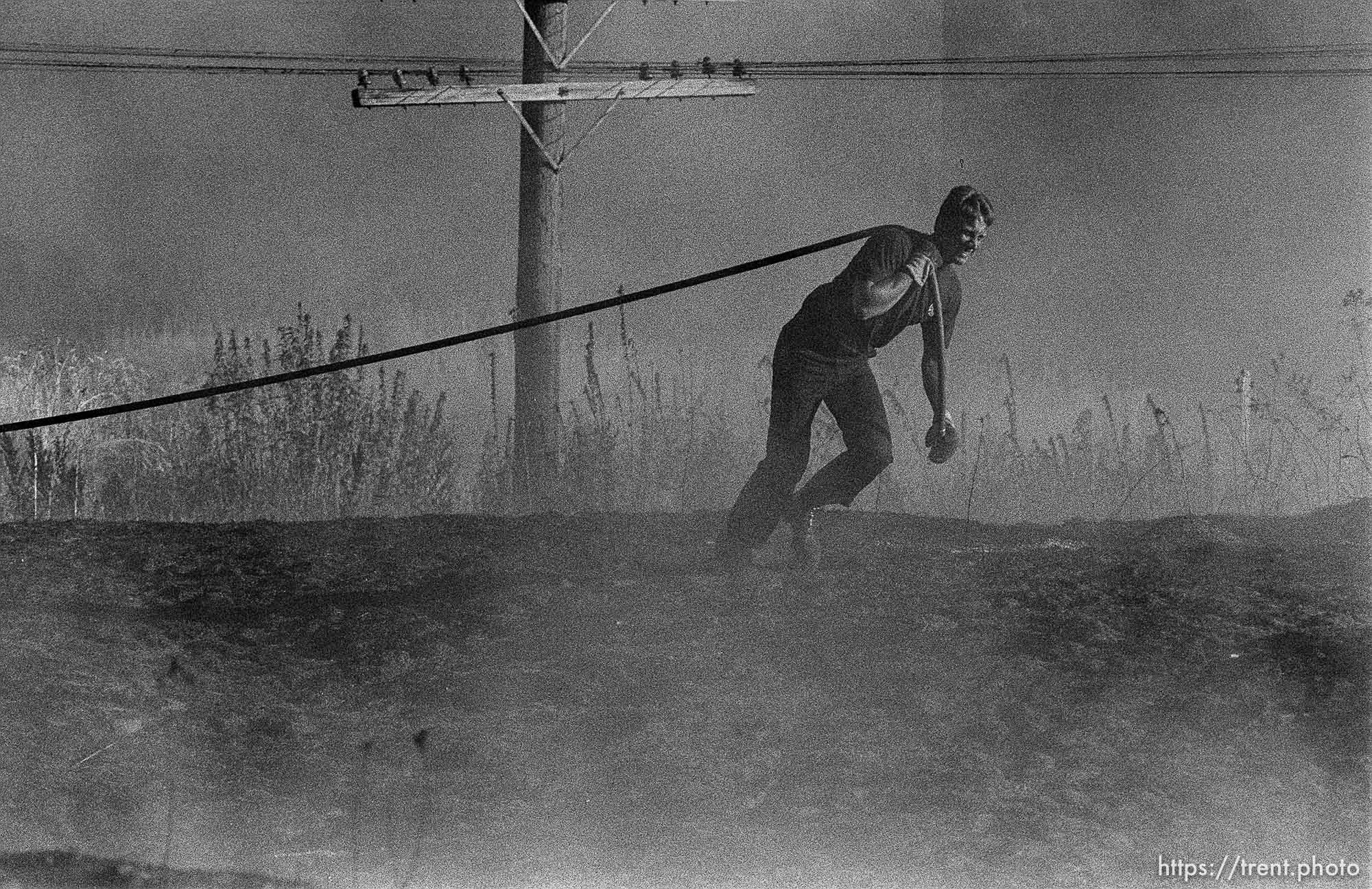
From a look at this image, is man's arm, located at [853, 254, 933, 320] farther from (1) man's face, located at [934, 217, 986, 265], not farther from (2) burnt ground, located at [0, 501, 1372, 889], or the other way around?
(2) burnt ground, located at [0, 501, 1372, 889]

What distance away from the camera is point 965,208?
7.24 meters

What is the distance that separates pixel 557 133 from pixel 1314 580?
19.0 feet

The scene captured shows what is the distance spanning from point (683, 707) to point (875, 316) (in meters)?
1.86

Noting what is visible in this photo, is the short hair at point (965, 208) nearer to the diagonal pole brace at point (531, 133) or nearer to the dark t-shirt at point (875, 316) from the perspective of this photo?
the dark t-shirt at point (875, 316)

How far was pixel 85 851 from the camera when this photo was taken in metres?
5.21

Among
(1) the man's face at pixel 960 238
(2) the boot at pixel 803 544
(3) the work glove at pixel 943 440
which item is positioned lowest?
(2) the boot at pixel 803 544

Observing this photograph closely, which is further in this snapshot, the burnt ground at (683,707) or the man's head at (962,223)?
the man's head at (962,223)

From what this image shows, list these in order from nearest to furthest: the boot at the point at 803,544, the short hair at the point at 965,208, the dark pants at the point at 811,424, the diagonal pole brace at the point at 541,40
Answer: the short hair at the point at 965,208 < the dark pants at the point at 811,424 < the boot at the point at 803,544 < the diagonal pole brace at the point at 541,40

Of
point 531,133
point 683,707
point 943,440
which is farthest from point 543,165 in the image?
point 683,707

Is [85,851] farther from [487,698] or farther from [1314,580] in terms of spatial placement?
[1314,580]

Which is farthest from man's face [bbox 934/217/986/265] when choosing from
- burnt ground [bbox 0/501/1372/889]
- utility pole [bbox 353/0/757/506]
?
utility pole [bbox 353/0/757/506]

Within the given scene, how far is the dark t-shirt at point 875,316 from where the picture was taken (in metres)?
7.16

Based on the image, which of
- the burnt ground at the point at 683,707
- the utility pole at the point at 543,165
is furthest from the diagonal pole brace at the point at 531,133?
the burnt ground at the point at 683,707

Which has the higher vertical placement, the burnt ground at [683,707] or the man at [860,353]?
the man at [860,353]
